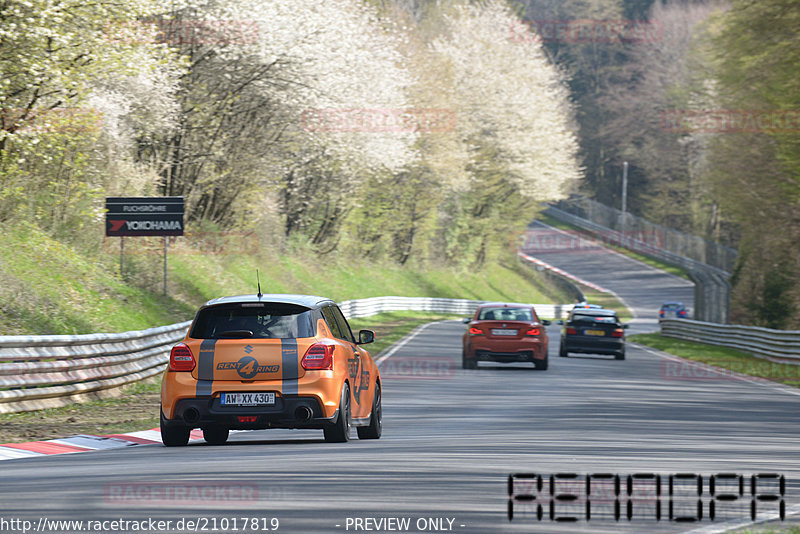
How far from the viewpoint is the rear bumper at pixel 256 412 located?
39.8 ft

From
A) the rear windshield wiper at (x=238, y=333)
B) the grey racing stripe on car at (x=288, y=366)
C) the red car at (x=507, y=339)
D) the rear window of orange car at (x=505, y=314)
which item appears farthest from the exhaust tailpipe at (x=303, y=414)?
the rear window of orange car at (x=505, y=314)

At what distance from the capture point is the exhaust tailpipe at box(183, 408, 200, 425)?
12172mm

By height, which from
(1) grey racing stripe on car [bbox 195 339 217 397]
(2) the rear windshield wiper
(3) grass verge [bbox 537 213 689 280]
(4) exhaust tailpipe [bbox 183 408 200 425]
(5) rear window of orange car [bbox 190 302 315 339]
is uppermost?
(3) grass verge [bbox 537 213 689 280]

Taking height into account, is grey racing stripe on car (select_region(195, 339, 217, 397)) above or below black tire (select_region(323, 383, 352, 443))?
above

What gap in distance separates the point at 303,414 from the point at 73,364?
637cm

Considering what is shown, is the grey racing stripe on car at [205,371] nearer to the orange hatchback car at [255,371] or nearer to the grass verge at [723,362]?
the orange hatchback car at [255,371]

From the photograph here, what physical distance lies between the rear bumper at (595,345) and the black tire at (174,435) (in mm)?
21387

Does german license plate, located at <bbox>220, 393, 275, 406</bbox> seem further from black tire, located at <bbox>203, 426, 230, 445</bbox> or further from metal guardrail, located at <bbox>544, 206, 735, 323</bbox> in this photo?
metal guardrail, located at <bbox>544, 206, 735, 323</bbox>

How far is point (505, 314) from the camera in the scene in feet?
89.8

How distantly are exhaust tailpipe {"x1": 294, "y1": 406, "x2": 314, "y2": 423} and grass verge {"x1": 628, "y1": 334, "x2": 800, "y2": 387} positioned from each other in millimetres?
15598

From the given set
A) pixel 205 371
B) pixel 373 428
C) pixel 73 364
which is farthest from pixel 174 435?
pixel 73 364

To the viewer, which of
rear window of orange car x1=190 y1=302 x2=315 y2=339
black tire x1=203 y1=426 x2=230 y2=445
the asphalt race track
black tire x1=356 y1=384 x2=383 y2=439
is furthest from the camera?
black tire x1=356 y1=384 x2=383 y2=439

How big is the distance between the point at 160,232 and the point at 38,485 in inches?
718

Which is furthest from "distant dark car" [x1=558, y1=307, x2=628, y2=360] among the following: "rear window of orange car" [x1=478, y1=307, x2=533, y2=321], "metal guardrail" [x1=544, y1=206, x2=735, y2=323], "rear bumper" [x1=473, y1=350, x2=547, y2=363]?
"metal guardrail" [x1=544, y1=206, x2=735, y2=323]
